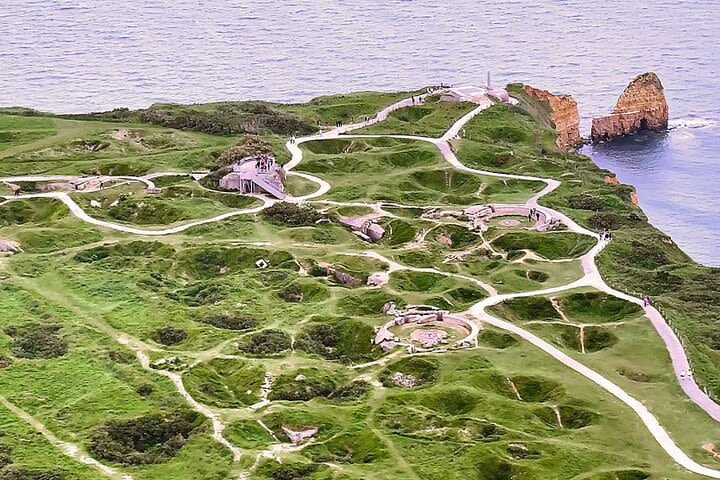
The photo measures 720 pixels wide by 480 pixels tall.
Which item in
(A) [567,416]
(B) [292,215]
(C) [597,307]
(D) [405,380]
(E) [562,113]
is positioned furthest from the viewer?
(E) [562,113]

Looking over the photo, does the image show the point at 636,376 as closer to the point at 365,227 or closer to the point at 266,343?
the point at 266,343

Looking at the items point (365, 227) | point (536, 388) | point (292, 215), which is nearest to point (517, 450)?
point (536, 388)

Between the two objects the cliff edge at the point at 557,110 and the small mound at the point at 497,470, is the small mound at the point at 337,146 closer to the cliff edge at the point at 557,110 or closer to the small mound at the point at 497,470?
the cliff edge at the point at 557,110

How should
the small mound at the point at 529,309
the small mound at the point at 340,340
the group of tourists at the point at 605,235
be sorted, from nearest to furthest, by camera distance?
the small mound at the point at 340,340 < the small mound at the point at 529,309 < the group of tourists at the point at 605,235

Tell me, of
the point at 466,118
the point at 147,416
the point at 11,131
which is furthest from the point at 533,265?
the point at 11,131

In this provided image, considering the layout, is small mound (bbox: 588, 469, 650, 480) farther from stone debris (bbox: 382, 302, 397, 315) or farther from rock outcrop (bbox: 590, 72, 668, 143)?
rock outcrop (bbox: 590, 72, 668, 143)

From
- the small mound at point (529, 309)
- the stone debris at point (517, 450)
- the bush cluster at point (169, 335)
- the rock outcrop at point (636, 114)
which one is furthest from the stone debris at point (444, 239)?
the rock outcrop at point (636, 114)
